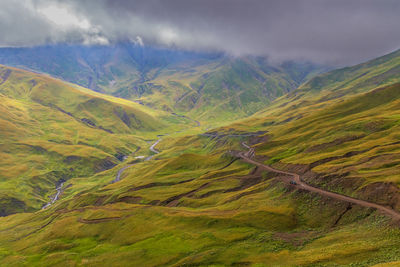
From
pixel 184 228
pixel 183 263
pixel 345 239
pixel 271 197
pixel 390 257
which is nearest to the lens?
pixel 390 257

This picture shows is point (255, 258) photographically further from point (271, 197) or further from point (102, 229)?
point (102, 229)

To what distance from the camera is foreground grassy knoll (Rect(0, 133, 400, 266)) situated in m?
64.2

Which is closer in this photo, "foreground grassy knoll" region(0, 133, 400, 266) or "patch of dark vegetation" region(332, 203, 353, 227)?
"foreground grassy knoll" region(0, 133, 400, 266)

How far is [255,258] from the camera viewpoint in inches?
2731

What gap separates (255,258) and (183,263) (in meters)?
20.9

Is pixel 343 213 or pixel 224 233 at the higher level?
pixel 224 233

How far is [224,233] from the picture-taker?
87.0 m

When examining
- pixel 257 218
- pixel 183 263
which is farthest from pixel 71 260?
pixel 257 218

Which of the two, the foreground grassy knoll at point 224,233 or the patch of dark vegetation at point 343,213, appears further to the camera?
the patch of dark vegetation at point 343,213

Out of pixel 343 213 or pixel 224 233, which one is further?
pixel 224 233

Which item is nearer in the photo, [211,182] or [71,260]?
[71,260]

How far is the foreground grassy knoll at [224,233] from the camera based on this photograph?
2527 inches

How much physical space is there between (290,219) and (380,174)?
116 feet

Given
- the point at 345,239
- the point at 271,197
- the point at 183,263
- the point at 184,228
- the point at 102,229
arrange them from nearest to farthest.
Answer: the point at 345,239
the point at 183,263
the point at 184,228
the point at 271,197
the point at 102,229
